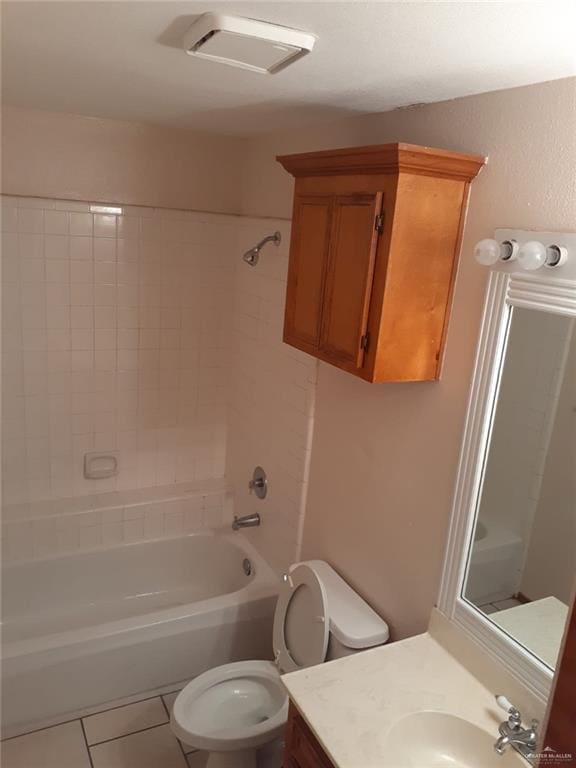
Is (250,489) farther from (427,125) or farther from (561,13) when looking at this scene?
(561,13)

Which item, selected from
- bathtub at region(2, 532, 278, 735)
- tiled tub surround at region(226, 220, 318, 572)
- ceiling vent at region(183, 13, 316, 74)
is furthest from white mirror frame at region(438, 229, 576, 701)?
bathtub at region(2, 532, 278, 735)

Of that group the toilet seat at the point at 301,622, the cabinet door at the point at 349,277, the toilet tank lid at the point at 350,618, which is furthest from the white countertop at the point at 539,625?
the cabinet door at the point at 349,277

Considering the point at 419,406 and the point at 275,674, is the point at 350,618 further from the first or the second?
the point at 419,406

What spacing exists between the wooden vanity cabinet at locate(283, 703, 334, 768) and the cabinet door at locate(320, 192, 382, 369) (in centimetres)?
96

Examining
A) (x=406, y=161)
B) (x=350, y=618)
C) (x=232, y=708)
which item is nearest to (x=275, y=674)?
(x=232, y=708)

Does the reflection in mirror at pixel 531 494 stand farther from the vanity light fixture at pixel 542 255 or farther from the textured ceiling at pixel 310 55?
the textured ceiling at pixel 310 55

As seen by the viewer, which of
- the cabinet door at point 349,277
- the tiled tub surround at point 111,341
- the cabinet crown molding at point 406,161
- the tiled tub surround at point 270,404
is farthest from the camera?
the tiled tub surround at point 111,341

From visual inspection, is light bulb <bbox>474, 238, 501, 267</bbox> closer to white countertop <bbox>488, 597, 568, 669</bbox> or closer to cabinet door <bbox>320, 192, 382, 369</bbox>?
cabinet door <bbox>320, 192, 382, 369</bbox>

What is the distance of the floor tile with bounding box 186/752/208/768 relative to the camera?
2.19 m

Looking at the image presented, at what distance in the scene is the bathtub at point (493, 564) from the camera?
59.7 inches

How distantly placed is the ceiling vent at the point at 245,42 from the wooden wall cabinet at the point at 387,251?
0.31 meters

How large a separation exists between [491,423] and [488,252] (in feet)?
1.47

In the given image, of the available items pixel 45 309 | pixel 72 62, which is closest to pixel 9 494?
pixel 45 309

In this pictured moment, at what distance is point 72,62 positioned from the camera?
63.8 inches
